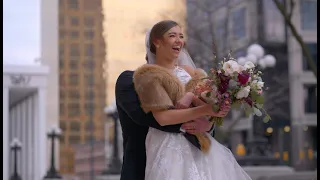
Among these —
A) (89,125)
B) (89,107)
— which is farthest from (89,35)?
(89,125)

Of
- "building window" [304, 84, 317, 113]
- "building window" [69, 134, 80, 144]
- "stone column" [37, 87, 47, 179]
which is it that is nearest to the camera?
"stone column" [37, 87, 47, 179]

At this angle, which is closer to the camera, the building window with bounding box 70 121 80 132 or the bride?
the bride

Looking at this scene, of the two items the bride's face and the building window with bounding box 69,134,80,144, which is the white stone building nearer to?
the building window with bounding box 69,134,80,144

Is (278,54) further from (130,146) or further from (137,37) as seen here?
(130,146)

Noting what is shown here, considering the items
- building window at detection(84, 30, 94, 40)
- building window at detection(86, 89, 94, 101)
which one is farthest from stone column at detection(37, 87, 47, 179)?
building window at detection(86, 89, 94, 101)

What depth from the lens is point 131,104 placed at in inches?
102

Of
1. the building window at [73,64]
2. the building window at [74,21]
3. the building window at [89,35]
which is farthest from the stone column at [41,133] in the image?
the building window at [73,64]

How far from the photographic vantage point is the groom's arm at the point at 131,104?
2576mm

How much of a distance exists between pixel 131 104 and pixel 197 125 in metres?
0.26

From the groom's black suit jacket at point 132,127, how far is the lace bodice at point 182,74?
0.58ft

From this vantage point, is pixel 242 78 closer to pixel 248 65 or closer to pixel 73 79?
pixel 248 65

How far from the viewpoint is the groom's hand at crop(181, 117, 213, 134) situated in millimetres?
2562

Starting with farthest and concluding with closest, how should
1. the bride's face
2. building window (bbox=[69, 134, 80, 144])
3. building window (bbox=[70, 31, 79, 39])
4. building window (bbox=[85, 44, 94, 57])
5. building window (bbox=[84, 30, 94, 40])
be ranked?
1. building window (bbox=[69, 134, 80, 144])
2. building window (bbox=[70, 31, 79, 39])
3. building window (bbox=[85, 44, 94, 57])
4. building window (bbox=[84, 30, 94, 40])
5. the bride's face

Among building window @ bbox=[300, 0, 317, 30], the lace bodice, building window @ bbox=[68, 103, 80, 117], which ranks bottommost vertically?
building window @ bbox=[68, 103, 80, 117]
